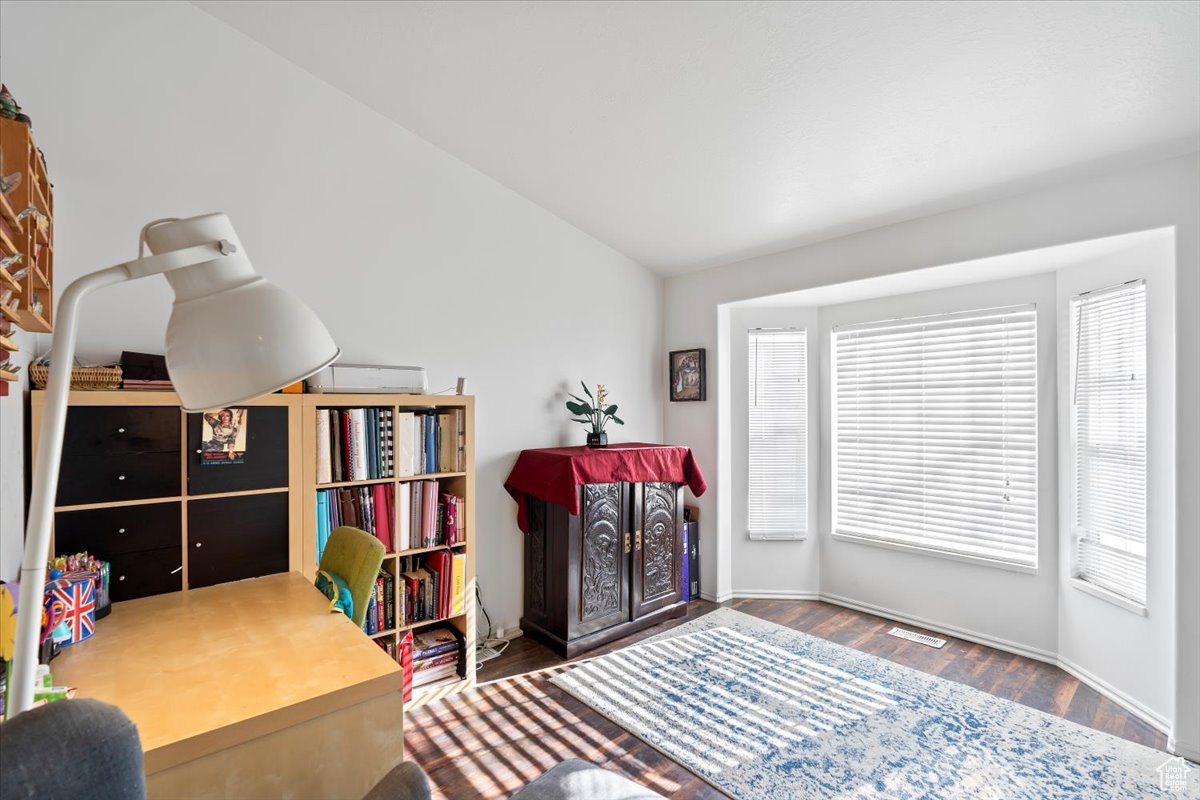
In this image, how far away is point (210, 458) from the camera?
7.04 ft

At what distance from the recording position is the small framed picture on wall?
4.10 metres

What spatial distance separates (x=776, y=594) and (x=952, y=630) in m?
1.08

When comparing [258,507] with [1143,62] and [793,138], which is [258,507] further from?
[1143,62]

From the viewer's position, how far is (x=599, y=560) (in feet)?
10.7

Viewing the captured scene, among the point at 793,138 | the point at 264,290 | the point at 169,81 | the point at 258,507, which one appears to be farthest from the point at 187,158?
the point at 793,138

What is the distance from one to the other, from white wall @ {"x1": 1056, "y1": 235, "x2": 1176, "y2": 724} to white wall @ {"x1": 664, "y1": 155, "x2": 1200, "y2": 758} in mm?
110

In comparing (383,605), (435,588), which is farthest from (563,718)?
(383,605)

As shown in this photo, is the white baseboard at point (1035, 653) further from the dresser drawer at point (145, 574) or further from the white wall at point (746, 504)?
the dresser drawer at point (145, 574)

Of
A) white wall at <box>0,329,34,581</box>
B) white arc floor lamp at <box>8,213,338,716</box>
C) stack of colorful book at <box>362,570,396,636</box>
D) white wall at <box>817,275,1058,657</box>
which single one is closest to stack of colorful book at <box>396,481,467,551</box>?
stack of colorful book at <box>362,570,396,636</box>

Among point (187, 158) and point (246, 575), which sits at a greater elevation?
point (187, 158)

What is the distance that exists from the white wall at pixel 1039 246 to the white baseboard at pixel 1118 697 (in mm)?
191

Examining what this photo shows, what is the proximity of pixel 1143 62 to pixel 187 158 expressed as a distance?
3.55m

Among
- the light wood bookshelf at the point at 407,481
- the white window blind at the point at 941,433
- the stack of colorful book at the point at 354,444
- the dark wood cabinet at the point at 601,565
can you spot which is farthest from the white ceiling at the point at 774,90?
the dark wood cabinet at the point at 601,565

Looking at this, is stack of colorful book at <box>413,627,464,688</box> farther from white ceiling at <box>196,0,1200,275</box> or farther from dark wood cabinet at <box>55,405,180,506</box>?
white ceiling at <box>196,0,1200,275</box>
